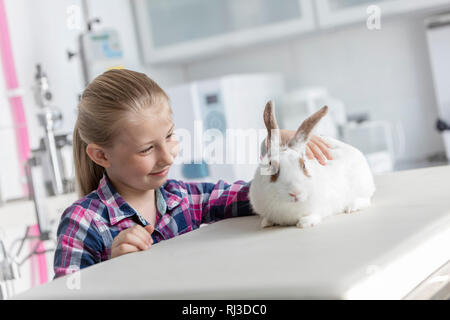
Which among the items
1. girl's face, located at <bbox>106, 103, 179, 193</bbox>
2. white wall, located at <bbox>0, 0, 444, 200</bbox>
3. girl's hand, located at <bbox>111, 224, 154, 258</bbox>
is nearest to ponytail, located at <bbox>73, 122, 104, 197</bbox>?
girl's face, located at <bbox>106, 103, 179, 193</bbox>

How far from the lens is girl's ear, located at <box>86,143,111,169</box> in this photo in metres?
0.97

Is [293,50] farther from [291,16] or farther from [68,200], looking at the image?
[68,200]

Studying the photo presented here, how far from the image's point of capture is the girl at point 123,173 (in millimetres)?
884

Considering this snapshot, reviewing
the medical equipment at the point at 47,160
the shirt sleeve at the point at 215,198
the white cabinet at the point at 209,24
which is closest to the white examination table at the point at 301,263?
the shirt sleeve at the point at 215,198

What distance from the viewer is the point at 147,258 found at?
0.65 meters

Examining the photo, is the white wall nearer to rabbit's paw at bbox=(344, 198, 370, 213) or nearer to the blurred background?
the blurred background

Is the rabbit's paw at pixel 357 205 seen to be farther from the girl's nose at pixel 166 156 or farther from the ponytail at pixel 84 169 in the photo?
the ponytail at pixel 84 169

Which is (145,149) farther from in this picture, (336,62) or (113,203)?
(336,62)

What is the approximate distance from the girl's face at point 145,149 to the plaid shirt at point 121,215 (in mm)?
55

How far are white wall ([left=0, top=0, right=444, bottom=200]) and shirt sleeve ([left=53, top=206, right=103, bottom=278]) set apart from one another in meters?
2.05

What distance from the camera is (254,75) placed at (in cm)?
286

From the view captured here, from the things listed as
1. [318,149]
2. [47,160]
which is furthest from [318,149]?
[47,160]

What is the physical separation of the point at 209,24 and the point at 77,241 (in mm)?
2307
